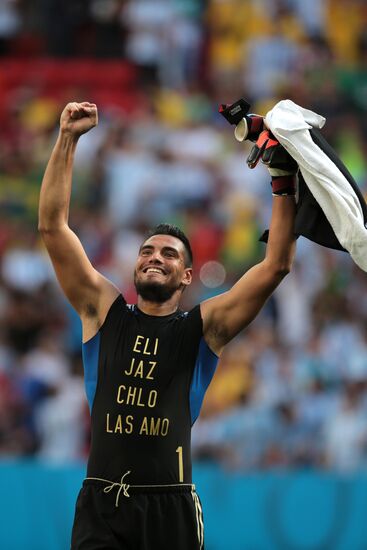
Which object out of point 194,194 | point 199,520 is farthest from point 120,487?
point 194,194

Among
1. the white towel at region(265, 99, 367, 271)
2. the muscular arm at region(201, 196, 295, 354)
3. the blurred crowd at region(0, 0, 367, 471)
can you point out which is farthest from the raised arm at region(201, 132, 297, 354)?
the blurred crowd at region(0, 0, 367, 471)

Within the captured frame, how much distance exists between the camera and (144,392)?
5.13m

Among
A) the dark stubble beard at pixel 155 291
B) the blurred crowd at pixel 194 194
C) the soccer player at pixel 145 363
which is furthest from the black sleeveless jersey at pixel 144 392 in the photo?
the blurred crowd at pixel 194 194

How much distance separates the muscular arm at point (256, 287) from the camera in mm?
5207

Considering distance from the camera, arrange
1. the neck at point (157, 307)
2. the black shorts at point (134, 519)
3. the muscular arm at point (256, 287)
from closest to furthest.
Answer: the black shorts at point (134, 519) → the muscular arm at point (256, 287) → the neck at point (157, 307)

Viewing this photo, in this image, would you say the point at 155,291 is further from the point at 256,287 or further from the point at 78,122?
the point at 78,122

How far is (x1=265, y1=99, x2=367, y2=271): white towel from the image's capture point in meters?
5.00

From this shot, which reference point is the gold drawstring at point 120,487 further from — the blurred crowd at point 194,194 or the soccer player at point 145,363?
the blurred crowd at point 194,194

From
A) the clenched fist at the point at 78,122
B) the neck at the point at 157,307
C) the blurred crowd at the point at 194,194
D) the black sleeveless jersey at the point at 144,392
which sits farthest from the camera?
the blurred crowd at the point at 194,194

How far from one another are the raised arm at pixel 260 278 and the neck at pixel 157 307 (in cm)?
19

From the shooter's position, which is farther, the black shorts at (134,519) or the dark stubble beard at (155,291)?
the dark stubble beard at (155,291)

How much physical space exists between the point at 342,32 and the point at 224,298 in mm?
10449

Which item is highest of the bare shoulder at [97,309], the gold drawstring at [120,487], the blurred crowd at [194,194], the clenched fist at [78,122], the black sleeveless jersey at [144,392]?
the blurred crowd at [194,194]

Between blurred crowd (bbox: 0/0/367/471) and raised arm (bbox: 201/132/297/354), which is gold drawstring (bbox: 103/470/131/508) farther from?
blurred crowd (bbox: 0/0/367/471)
